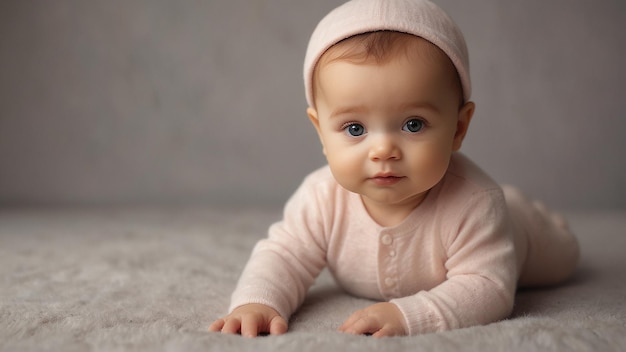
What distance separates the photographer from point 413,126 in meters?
1.09

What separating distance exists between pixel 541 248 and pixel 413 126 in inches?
19.8

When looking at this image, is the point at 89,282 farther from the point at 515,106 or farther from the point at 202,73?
the point at 515,106

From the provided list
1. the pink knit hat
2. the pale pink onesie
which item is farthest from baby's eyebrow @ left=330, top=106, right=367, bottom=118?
the pale pink onesie

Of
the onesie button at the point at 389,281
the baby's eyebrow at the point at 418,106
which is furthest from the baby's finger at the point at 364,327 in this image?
the baby's eyebrow at the point at 418,106

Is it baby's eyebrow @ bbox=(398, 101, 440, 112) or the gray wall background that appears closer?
baby's eyebrow @ bbox=(398, 101, 440, 112)

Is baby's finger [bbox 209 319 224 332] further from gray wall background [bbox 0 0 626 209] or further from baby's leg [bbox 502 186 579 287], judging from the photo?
gray wall background [bbox 0 0 626 209]

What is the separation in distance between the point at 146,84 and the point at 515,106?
1.25 meters

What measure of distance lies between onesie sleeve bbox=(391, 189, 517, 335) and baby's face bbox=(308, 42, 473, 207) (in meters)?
0.12

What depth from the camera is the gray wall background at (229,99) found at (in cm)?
241

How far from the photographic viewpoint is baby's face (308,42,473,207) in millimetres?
1056

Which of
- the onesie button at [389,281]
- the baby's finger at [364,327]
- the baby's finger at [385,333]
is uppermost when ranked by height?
the onesie button at [389,281]

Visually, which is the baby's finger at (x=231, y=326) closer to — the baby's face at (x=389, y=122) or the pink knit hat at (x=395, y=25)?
the baby's face at (x=389, y=122)

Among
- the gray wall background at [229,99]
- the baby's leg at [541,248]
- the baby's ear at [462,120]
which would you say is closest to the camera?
the baby's ear at [462,120]

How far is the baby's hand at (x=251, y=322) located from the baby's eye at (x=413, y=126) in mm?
338
